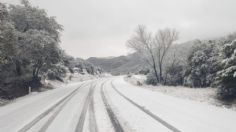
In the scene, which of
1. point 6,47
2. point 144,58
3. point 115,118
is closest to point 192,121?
point 115,118

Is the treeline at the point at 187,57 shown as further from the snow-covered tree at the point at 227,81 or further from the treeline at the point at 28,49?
the treeline at the point at 28,49

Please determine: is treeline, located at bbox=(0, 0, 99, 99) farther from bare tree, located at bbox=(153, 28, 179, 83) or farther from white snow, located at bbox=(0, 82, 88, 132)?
bare tree, located at bbox=(153, 28, 179, 83)

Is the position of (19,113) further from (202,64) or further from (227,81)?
(202,64)

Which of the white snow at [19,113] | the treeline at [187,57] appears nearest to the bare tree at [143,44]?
the treeline at [187,57]

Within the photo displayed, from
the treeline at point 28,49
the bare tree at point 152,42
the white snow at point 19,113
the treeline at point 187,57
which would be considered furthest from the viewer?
the bare tree at point 152,42

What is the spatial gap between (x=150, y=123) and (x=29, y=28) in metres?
27.5

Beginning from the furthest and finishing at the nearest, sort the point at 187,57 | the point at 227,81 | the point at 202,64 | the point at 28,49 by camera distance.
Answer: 1. the point at 187,57
2. the point at 202,64
3. the point at 28,49
4. the point at 227,81

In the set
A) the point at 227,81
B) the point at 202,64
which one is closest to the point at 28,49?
the point at 227,81

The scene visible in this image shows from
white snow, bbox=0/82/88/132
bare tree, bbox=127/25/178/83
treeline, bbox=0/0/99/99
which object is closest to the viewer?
white snow, bbox=0/82/88/132

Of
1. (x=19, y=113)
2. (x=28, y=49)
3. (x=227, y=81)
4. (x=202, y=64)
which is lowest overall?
(x=19, y=113)

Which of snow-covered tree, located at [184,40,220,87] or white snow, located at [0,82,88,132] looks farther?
snow-covered tree, located at [184,40,220,87]

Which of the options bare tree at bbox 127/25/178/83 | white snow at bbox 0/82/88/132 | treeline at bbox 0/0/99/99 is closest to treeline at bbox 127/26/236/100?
bare tree at bbox 127/25/178/83

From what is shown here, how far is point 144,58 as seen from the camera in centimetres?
5234

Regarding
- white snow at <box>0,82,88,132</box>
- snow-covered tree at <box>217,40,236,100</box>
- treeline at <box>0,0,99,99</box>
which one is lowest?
white snow at <box>0,82,88,132</box>
